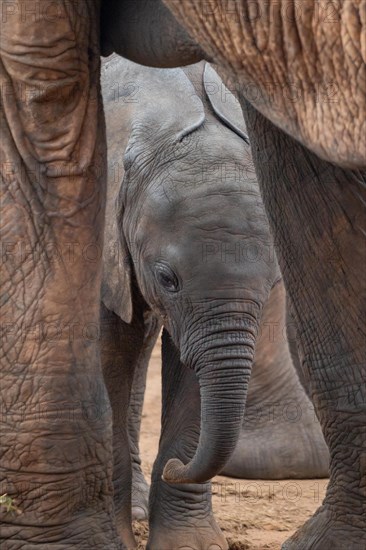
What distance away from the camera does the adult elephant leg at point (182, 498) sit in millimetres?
3402

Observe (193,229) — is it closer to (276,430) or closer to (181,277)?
(181,277)

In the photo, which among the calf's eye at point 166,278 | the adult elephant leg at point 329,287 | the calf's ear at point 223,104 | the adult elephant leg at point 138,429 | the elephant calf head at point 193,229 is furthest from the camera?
the adult elephant leg at point 138,429

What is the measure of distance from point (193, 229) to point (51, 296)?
60cm

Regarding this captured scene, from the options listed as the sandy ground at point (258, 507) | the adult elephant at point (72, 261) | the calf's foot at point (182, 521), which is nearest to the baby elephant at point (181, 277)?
the calf's foot at point (182, 521)

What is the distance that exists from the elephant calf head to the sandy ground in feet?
1.75

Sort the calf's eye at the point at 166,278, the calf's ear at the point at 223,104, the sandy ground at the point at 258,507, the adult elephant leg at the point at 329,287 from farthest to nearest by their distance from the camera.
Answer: the sandy ground at the point at 258,507 → the calf's ear at the point at 223,104 → the calf's eye at the point at 166,278 → the adult elephant leg at the point at 329,287

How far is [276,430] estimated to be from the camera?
14.6ft

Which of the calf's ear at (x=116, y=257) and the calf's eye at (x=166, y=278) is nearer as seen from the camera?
the calf's eye at (x=166, y=278)

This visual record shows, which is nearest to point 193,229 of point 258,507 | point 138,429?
point 138,429

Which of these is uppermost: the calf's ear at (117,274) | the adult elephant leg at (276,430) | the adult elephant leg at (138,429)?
the calf's ear at (117,274)

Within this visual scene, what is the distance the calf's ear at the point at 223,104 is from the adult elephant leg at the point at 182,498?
0.53m

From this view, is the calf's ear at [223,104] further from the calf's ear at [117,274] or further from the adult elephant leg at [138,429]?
the adult elephant leg at [138,429]

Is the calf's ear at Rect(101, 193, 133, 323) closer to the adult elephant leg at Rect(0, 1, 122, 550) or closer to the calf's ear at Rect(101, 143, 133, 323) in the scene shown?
the calf's ear at Rect(101, 143, 133, 323)

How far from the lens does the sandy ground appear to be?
3566mm
